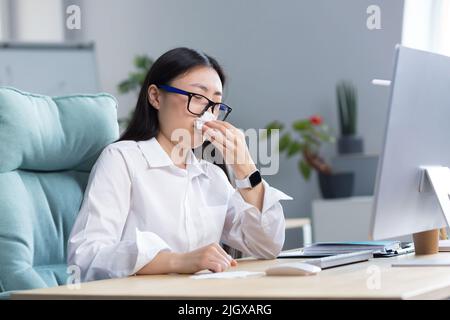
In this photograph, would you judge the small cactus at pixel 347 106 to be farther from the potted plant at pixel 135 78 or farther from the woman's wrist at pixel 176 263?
the woman's wrist at pixel 176 263

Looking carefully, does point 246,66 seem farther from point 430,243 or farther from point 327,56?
point 430,243

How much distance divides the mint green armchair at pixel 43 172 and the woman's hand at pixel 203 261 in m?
0.42

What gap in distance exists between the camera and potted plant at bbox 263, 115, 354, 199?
4719mm

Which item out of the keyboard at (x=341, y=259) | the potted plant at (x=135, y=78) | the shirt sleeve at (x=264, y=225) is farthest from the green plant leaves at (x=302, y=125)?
the keyboard at (x=341, y=259)

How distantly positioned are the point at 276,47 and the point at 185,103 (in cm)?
324

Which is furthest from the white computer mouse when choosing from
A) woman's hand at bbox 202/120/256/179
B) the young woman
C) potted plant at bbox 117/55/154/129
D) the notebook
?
potted plant at bbox 117/55/154/129

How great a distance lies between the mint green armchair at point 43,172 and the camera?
6.06 feet

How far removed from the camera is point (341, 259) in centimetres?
167

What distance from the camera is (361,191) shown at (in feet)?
16.3

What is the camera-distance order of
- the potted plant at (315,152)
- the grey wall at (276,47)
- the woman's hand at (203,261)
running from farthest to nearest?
the grey wall at (276,47), the potted plant at (315,152), the woman's hand at (203,261)

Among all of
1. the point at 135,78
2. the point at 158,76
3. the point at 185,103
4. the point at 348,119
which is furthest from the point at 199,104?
the point at 135,78

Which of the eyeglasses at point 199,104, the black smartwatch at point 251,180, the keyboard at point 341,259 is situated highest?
the eyeglasses at point 199,104

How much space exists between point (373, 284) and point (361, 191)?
12.2ft
